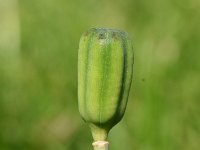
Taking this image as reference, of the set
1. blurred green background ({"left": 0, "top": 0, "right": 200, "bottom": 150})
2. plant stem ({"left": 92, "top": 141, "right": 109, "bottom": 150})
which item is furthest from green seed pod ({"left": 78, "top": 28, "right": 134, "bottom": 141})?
blurred green background ({"left": 0, "top": 0, "right": 200, "bottom": 150})

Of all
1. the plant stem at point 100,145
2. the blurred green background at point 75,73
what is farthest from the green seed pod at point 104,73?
the blurred green background at point 75,73

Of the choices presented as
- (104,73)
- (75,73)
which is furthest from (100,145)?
(75,73)

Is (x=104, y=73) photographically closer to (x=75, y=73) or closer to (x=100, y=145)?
(x=100, y=145)

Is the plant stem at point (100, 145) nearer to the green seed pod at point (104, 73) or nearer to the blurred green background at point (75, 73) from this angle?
the green seed pod at point (104, 73)

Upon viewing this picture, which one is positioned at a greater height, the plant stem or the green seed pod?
the green seed pod

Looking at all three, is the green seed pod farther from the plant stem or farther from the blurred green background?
the blurred green background

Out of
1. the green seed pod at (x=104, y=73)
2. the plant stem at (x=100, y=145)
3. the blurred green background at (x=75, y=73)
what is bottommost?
the blurred green background at (x=75, y=73)
